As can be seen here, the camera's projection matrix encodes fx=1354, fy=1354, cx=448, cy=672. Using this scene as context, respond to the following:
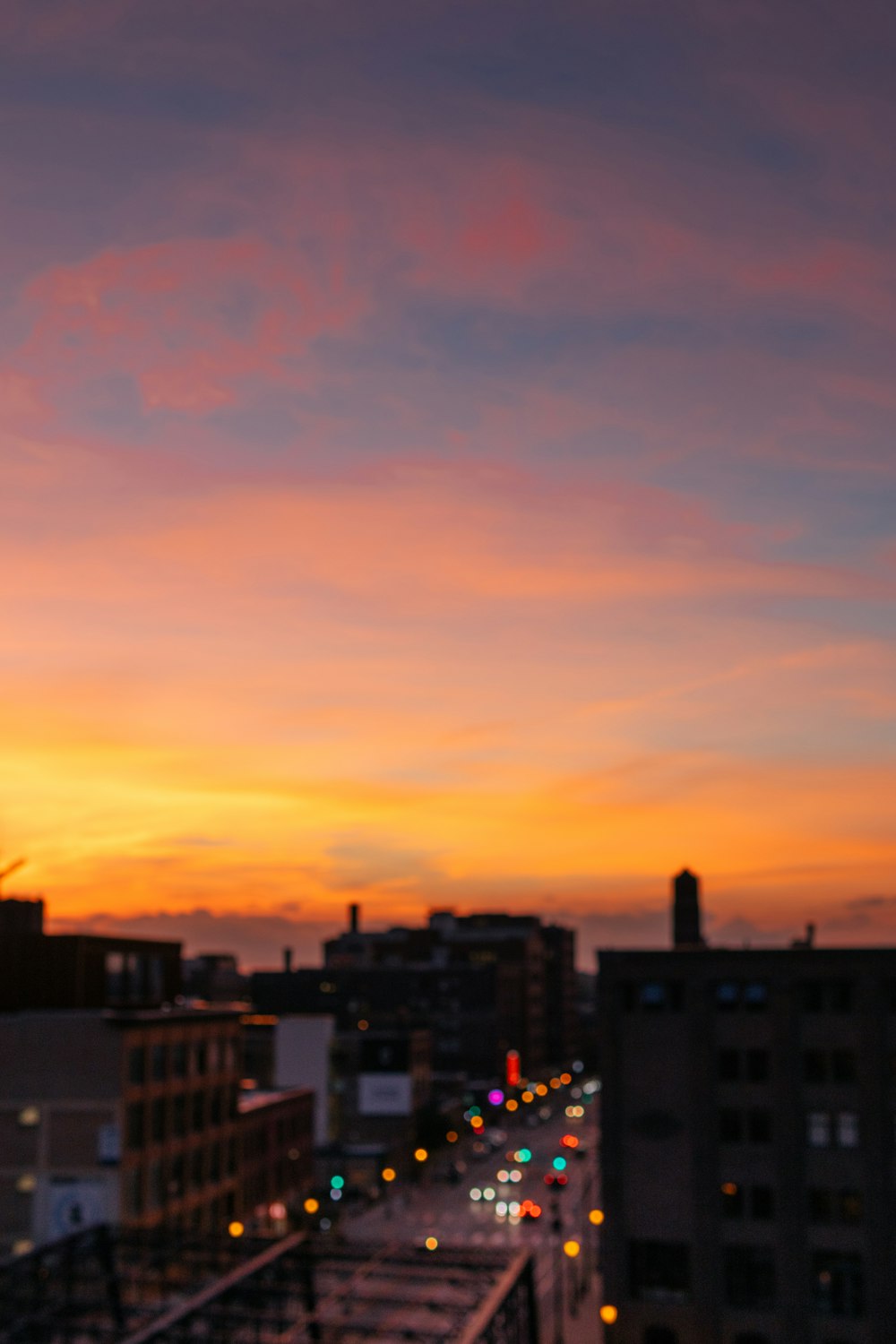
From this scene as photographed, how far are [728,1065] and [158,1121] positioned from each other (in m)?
39.0

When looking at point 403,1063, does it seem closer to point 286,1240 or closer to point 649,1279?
point 649,1279

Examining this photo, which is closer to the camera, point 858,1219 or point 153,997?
point 858,1219

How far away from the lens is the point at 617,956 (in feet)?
260

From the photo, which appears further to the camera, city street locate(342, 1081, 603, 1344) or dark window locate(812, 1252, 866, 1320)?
city street locate(342, 1081, 603, 1344)

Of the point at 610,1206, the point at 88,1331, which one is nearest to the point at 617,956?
the point at 610,1206

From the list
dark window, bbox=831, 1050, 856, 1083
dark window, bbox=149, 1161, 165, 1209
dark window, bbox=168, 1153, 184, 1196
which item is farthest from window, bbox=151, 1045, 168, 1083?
dark window, bbox=831, 1050, 856, 1083

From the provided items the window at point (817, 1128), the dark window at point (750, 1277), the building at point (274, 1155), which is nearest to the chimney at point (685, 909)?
the window at point (817, 1128)

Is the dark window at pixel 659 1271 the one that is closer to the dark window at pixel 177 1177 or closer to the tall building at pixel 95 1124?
the tall building at pixel 95 1124

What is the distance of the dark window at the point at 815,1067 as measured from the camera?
75375 millimetres

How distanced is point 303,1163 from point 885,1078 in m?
66.7

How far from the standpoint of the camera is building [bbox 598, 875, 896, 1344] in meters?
73.3

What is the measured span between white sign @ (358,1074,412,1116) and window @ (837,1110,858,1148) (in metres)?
90.0

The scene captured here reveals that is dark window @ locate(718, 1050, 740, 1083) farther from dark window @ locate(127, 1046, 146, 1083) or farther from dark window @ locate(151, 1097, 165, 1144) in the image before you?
dark window @ locate(151, 1097, 165, 1144)

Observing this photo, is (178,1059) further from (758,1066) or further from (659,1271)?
(758,1066)
